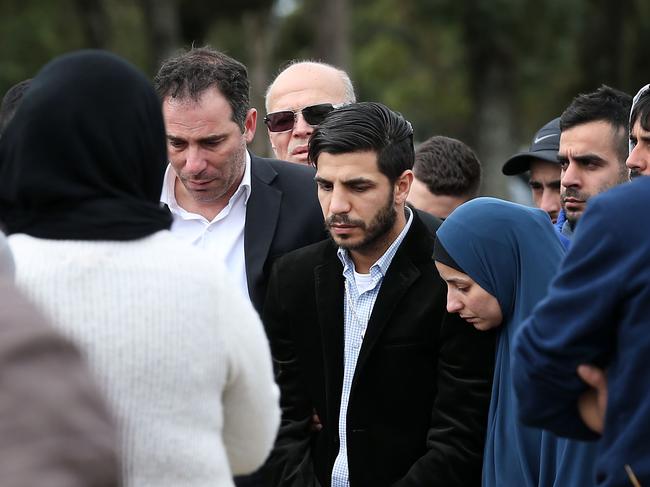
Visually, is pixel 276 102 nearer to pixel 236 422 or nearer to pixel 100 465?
pixel 236 422

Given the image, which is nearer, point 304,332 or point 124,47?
point 304,332

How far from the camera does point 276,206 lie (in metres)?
4.59

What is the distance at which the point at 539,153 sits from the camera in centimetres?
544

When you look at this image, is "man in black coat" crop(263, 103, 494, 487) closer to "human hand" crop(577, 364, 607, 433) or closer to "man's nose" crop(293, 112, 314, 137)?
"human hand" crop(577, 364, 607, 433)

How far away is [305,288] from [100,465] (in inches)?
105

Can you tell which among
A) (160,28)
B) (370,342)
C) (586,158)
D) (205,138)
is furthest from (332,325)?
(160,28)

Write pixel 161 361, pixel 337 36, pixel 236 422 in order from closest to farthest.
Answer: pixel 161 361
pixel 236 422
pixel 337 36

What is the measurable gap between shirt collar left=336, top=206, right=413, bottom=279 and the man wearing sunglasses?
1.41 m

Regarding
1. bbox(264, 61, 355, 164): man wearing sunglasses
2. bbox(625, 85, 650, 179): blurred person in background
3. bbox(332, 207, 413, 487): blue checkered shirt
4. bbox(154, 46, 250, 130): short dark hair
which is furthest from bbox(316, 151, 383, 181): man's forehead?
bbox(264, 61, 355, 164): man wearing sunglasses

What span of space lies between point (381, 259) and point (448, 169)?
66.7 inches

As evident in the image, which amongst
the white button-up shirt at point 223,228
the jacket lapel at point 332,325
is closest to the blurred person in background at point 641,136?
the jacket lapel at point 332,325

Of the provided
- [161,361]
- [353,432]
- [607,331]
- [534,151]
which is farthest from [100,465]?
[534,151]

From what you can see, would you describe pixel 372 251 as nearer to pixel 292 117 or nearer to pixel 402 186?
pixel 402 186

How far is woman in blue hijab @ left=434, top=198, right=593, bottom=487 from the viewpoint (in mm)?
3768
